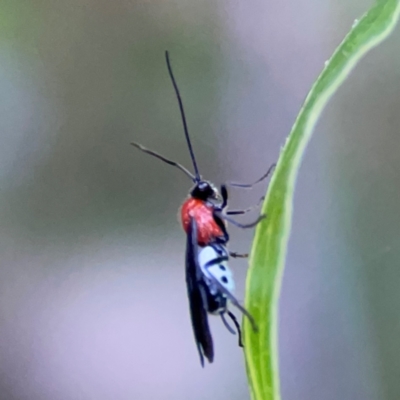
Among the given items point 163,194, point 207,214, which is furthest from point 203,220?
point 163,194

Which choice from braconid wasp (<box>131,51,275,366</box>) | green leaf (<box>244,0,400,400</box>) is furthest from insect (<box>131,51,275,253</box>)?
green leaf (<box>244,0,400,400</box>)

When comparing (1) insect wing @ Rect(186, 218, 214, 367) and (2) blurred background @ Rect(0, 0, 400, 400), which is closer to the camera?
(1) insect wing @ Rect(186, 218, 214, 367)

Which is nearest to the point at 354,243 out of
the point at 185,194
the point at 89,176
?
the point at 185,194

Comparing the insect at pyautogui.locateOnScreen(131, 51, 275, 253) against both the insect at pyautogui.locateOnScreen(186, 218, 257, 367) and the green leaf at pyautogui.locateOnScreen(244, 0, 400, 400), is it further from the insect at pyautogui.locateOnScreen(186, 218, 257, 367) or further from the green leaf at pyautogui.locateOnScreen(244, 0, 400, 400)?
the green leaf at pyautogui.locateOnScreen(244, 0, 400, 400)

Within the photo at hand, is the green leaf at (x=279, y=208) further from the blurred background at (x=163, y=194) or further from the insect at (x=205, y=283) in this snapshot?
the blurred background at (x=163, y=194)

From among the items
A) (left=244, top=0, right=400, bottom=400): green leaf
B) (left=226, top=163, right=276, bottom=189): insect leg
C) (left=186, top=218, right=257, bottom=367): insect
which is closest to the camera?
(left=244, top=0, right=400, bottom=400): green leaf

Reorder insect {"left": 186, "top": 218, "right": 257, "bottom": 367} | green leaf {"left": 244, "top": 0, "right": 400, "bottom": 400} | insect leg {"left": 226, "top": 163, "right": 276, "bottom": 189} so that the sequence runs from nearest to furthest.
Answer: green leaf {"left": 244, "top": 0, "right": 400, "bottom": 400}
insect {"left": 186, "top": 218, "right": 257, "bottom": 367}
insect leg {"left": 226, "top": 163, "right": 276, "bottom": 189}
